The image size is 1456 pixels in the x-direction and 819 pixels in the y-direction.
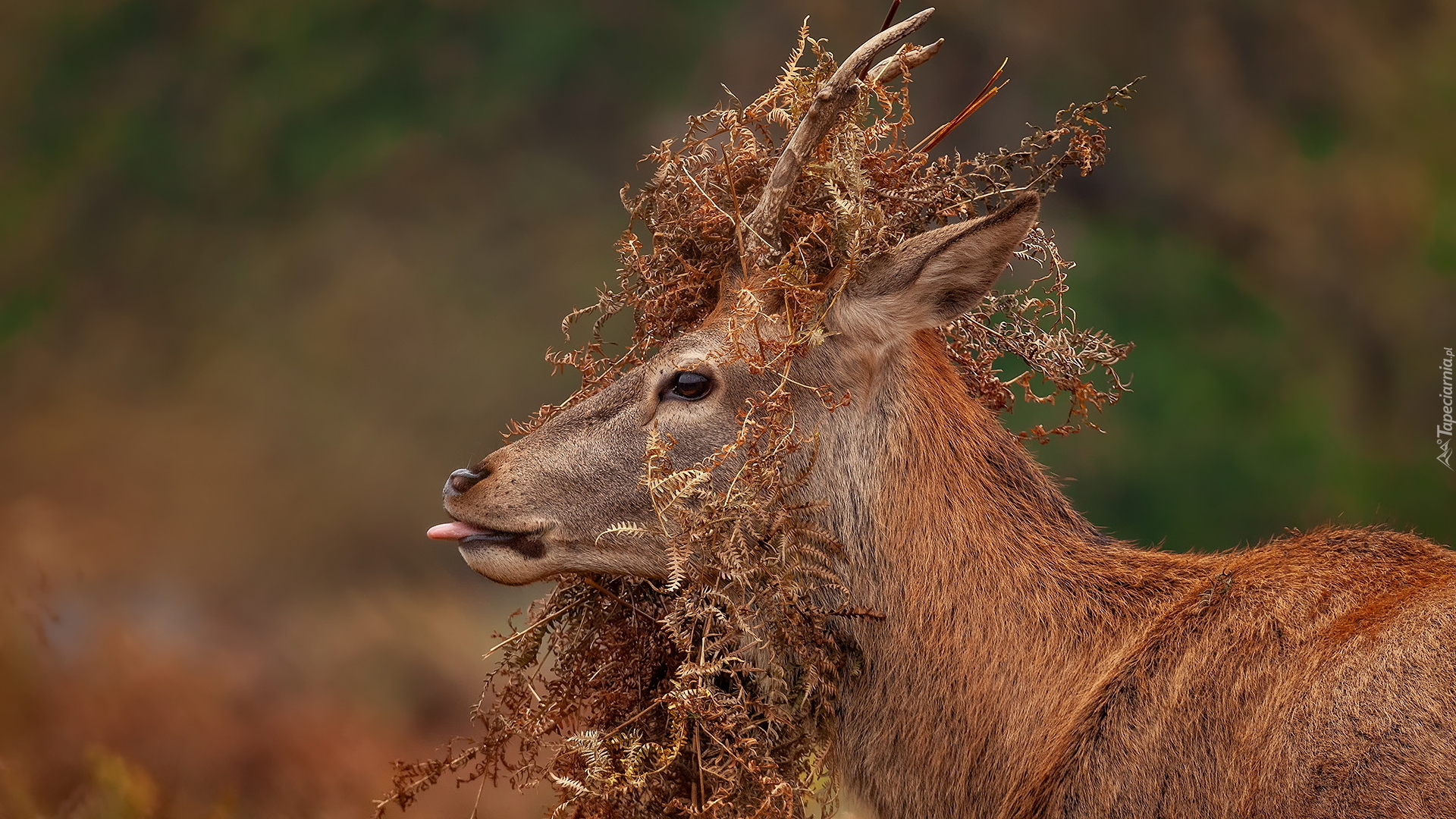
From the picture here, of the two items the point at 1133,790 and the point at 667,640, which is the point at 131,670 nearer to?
the point at 667,640

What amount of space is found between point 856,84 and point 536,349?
4729mm

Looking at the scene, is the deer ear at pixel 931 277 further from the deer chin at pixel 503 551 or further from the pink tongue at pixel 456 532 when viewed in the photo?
the pink tongue at pixel 456 532

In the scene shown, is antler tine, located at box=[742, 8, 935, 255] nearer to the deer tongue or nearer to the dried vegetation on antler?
the dried vegetation on antler

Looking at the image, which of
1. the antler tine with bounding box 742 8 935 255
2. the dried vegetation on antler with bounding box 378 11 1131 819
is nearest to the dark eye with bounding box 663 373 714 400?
the dried vegetation on antler with bounding box 378 11 1131 819

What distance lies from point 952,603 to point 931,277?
760 mm

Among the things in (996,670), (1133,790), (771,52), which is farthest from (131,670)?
(771,52)

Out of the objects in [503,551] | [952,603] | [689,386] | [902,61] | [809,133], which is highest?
[902,61]

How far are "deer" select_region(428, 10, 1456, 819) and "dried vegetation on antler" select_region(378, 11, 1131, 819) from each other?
7 cm

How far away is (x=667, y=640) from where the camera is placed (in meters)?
2.85

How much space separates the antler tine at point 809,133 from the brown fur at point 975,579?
0.26 meters

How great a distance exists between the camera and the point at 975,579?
8.95ft

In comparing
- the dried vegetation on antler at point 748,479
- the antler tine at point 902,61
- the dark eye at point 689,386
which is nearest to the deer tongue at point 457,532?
the dried vegetation on antler at point 748,479

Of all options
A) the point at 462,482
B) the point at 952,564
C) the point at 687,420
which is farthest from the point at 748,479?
the point at 462,482

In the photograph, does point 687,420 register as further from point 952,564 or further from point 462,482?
point 952,564
